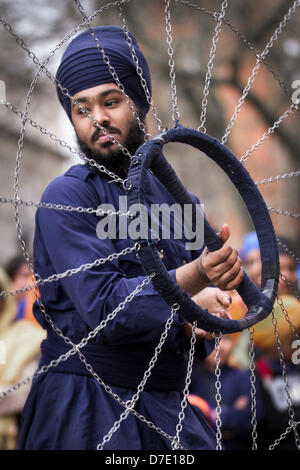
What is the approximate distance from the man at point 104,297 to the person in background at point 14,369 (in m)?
1.82

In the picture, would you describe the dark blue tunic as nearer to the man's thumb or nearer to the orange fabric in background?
the man's thumb

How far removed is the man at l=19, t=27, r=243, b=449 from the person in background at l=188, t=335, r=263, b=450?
1.53 meters

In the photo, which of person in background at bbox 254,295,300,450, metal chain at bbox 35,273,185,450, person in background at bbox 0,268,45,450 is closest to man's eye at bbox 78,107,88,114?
metal chain at bbox 35,273,185,450

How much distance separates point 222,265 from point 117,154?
A: 0.70 m

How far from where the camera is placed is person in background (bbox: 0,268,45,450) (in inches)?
164

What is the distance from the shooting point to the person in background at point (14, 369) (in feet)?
13.7

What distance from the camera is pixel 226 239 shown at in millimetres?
2041

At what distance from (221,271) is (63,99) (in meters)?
1.02

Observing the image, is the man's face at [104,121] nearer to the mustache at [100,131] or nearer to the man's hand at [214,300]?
the mustache at [100,131]

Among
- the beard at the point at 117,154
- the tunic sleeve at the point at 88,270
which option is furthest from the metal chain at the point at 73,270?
the beard at the point at 117,154

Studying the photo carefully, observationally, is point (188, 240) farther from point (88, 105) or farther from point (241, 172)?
point (88, 105)

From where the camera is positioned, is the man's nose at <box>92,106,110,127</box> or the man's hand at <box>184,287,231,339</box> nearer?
the man's hand at <box>184,287,231,339</box>

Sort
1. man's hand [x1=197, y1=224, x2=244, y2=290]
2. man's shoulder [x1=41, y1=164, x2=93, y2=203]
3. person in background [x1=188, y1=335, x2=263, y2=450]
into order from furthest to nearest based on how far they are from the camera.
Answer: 1. person in background [x1=188, y1=335, x2=263, y2=450]
2. man's shoulder [x1=41, y1=164, x2=93, y2=203]
3. man's hand [x1=197, y1=224, x2=244, y2=290]
